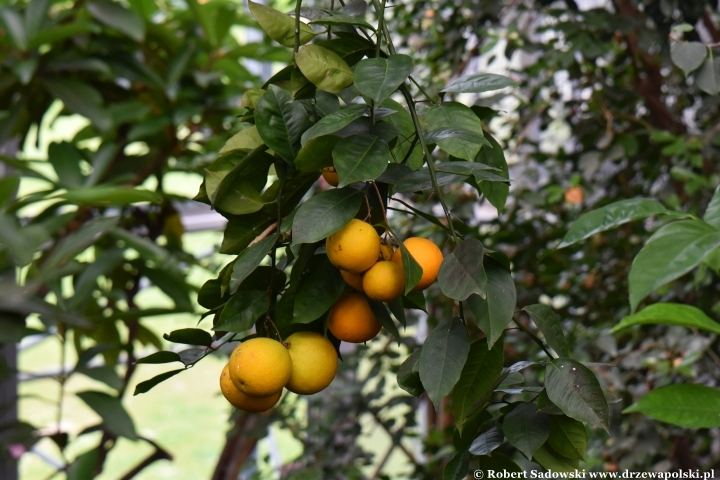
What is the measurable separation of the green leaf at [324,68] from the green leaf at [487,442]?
24 centimetres

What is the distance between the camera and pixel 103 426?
124cm

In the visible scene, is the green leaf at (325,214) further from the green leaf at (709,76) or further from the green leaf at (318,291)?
the green leaf at (709,76)

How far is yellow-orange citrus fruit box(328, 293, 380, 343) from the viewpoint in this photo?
44cm

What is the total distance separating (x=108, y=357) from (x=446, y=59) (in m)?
0.94

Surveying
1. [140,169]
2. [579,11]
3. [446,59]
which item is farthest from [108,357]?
[579,11]

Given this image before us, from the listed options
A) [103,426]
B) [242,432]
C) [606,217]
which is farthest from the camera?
[242,432]

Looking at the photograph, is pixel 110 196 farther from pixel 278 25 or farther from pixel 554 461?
pixel 554 461

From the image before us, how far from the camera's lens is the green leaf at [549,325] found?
44cm

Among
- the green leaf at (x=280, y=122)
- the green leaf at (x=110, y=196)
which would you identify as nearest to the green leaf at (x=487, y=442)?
the green leaf at (x=280, y=122)

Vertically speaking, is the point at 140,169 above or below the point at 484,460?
below

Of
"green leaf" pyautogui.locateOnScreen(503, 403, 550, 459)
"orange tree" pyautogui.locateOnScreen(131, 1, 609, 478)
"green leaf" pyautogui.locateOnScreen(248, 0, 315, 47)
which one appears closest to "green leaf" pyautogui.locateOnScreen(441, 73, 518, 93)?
"orange tree" pyautogui.locateOnScreen(131, 1, 609, 478)

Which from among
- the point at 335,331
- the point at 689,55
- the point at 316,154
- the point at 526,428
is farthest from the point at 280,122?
the point at 689,55

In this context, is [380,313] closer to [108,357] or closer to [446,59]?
[446,59]

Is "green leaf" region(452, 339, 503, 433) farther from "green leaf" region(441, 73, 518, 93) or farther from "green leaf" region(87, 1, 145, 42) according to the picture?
"green leaf" region(87, 1, 145, 42)
